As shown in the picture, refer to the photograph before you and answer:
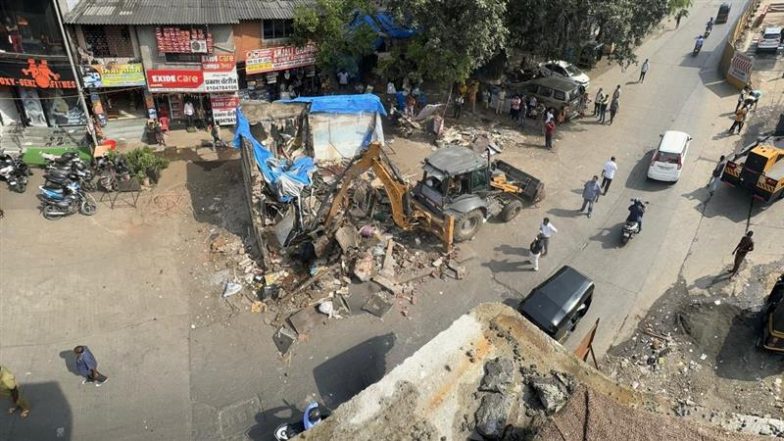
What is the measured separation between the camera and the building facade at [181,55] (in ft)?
62.8

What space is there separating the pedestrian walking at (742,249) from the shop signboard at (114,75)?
66.9 ft

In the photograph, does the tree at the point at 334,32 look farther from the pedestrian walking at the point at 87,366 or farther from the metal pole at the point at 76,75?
the pedestrian walking at the point at 87,366

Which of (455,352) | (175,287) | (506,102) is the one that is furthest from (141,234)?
(506,102)

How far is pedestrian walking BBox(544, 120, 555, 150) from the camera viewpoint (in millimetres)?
20875

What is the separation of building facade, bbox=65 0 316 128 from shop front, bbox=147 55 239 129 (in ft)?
0.12

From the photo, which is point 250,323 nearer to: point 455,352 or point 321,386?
point 321,386

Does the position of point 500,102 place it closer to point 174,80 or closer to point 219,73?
point 219,73

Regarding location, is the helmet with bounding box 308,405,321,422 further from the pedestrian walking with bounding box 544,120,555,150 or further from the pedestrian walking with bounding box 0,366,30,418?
the pedestrian walking with bounding box 544,120,555,150

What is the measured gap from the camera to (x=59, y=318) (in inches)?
519

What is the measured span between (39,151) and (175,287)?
9.54m

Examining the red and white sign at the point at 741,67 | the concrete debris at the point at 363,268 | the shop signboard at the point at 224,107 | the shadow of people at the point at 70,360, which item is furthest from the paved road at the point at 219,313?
the red and white sign at the point at 741,67

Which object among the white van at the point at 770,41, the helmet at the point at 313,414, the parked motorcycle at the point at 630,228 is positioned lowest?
the helmet at the point at 313,414

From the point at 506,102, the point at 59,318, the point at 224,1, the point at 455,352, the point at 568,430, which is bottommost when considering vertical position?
the point at 59,318

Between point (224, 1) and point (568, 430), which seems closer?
point (568, 430)
